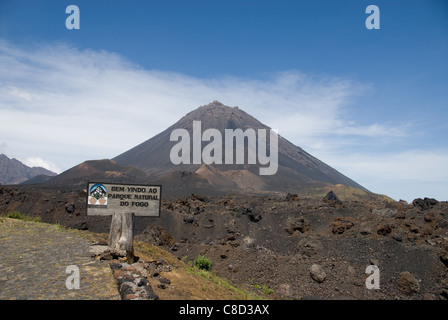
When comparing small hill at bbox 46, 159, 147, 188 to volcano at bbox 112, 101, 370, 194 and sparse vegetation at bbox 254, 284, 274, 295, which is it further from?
sparse vegetation at bbox 254, 284, 274, 295

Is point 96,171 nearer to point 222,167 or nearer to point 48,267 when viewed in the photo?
point 222,167

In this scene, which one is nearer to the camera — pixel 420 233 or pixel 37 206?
pixel 420 233

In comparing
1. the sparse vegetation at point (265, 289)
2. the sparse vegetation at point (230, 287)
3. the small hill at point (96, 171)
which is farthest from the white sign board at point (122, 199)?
the small hill at point (96, 171)

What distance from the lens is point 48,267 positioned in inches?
263

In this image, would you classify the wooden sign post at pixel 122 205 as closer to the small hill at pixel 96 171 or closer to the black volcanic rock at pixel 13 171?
the small hill at pixel 96 171

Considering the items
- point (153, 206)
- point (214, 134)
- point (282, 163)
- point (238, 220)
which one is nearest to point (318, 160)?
point (282, 163)

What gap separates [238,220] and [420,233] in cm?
910

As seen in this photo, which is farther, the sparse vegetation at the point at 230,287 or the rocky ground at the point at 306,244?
the rocky ground at the point at 306,244

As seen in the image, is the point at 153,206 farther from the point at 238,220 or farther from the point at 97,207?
the point at 238,220

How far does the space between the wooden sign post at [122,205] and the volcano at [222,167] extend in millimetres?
56477

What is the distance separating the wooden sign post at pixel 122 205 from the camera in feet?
25.5

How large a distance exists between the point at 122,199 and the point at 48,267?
2045mm
